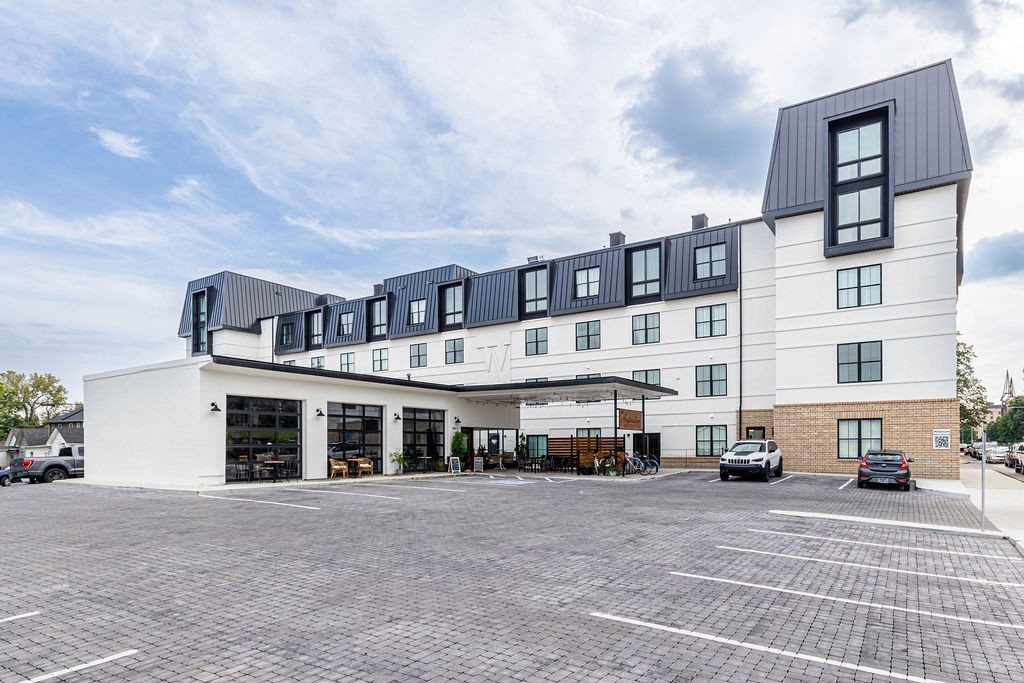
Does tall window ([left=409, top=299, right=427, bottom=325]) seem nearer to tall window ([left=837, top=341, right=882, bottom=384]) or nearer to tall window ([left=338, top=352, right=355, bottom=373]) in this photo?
tall window ([left=338, top=352, right=355, bottom=373])

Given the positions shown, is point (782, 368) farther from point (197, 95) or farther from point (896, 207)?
point (197, 95)

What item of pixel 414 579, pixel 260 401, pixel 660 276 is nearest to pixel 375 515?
pixel 414 579

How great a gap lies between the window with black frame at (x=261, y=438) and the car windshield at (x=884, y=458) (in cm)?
2076

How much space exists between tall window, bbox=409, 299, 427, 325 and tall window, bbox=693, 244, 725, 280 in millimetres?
19401

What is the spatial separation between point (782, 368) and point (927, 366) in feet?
19.0

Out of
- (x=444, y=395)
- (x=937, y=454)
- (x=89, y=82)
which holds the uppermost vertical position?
(x=89, y=82)

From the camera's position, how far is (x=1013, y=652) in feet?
18.3

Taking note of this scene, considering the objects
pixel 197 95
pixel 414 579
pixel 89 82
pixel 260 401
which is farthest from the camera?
pixel 260 401

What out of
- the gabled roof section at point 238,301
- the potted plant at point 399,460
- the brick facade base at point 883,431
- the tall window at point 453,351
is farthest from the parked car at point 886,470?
the gabled roof section at point 238,301

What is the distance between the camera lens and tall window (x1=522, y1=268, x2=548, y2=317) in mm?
39344

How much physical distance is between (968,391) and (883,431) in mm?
30882

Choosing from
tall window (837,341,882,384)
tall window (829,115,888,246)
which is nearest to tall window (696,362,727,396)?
tall window (837,341,882,384)

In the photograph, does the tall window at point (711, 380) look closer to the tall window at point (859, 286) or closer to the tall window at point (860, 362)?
the tall window at point (860, 362)

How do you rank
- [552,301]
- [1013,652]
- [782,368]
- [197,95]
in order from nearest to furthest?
[1013,652] → [197,95] → [782,368] → [552,301]
